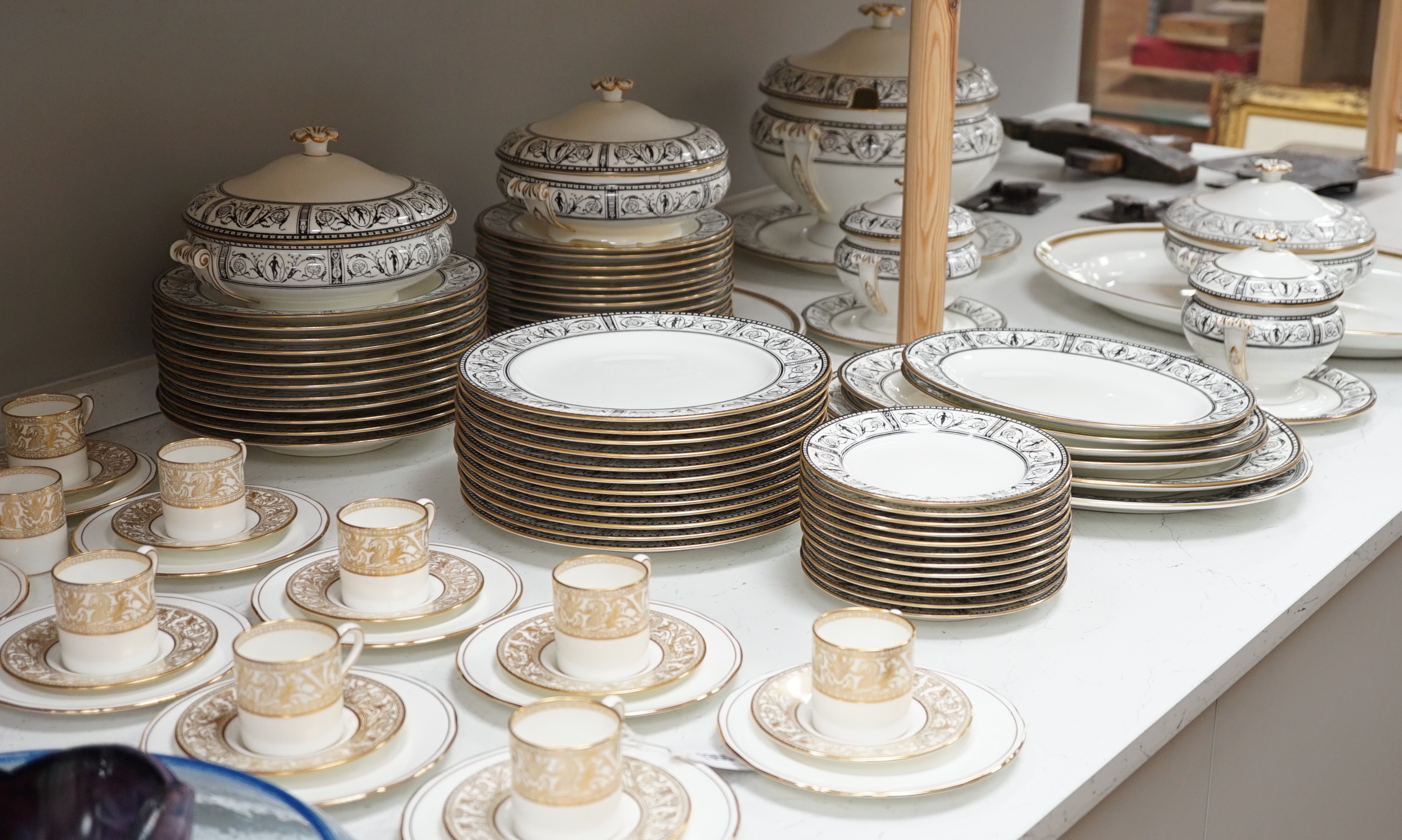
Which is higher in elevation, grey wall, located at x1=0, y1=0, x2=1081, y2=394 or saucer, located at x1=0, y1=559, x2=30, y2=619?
grey wall, located at x1=0, y1=0, x2=1081, y2=394

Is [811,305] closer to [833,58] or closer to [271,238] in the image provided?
[833,58]

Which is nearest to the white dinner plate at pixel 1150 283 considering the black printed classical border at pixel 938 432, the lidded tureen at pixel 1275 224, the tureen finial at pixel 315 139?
the lidded tureen at pixel 1275 224

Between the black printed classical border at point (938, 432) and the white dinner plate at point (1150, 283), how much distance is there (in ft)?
1.31

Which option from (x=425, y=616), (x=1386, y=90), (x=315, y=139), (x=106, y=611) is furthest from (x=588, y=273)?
(x=1386, y=90)

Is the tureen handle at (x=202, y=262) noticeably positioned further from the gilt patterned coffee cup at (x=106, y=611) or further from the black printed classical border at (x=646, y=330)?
the gilt patterned coffee cup at (x=106, y=611)

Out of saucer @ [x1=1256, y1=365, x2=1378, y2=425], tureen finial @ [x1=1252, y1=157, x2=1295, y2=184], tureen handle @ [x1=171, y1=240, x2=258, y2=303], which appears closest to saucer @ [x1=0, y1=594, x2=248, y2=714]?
tureen handle @ [x1=171, y1=240, x2=258, y2=303]

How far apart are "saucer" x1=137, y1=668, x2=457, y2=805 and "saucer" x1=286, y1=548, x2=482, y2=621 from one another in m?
0.08

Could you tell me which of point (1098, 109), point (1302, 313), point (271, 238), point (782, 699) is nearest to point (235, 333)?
point (271, 238)

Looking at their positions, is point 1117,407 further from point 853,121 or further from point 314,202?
point 314,202

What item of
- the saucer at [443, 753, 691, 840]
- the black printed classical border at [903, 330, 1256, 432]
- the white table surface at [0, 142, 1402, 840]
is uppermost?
the black printed classical border at [903, 330, 1256, 432]

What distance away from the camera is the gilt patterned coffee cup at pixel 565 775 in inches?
25.9

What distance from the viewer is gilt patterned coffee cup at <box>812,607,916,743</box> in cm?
75

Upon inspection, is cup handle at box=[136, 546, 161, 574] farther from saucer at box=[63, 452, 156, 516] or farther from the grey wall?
the grey wall

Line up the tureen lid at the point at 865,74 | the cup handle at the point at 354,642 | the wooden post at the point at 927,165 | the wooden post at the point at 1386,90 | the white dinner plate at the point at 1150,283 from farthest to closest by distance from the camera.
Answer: the wooden post at the point at 1386,90 → the tureen lid at the point at 865,74 → the white dinner plate at the point at 1150,283 → the wooden post at the point at 927,165 → the cup handle at the point at 354,642
